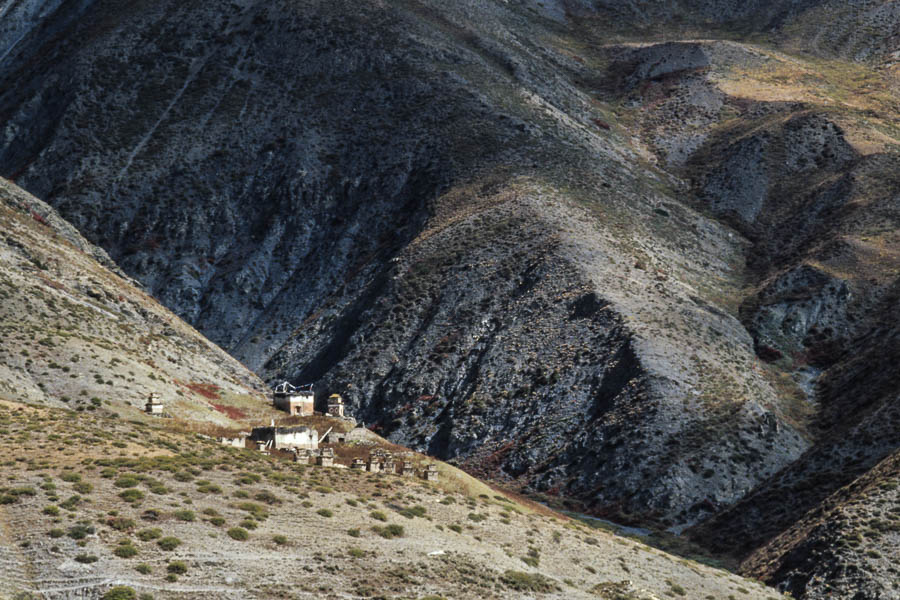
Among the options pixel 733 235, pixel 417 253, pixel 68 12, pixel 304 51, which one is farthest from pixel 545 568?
pixel 68 12

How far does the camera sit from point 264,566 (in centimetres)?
4344

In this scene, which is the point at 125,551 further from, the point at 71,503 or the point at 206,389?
the point at 206,389

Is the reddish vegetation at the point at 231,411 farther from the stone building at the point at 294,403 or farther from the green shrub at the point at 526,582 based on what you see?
the green shrub at the point at 526,582

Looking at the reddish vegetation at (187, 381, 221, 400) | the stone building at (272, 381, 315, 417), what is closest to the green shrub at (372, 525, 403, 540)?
the reddish vegetation at (187, 381, 221, 400)

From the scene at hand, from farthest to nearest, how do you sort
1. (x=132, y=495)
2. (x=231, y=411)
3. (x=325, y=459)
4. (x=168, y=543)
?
(x=231, y=411) < (x=325, y=459) < (x=132, y=495) < (x=168, y=543)

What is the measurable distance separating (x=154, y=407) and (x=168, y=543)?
25.7 meters

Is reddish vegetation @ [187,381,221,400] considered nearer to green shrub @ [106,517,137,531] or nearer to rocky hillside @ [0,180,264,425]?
rocky hillside @ [0,180,264,425]

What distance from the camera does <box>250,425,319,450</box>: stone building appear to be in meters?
62.9

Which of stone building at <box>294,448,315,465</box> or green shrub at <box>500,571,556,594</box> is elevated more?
stone building at <box>294,448,315,465</box>

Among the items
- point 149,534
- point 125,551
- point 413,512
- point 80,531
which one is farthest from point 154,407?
point 125,551

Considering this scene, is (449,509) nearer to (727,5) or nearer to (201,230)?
(201,230)

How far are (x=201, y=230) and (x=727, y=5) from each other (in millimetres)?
112524

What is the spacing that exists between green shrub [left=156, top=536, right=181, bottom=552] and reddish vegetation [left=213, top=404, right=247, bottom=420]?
32425mm

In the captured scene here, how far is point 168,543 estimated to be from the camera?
4247cm
